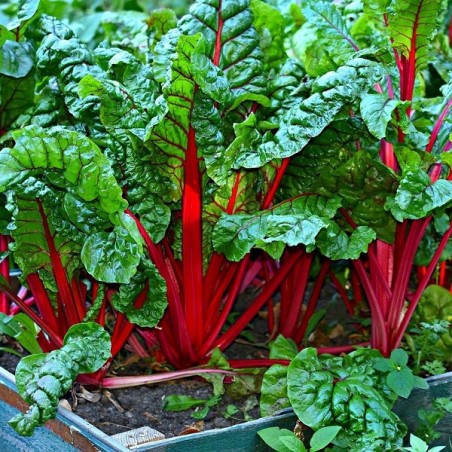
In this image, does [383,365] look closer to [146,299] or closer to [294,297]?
[294,297]

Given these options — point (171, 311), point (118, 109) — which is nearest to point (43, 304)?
point (171, 311)

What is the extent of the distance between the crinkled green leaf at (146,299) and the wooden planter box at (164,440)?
287 mm

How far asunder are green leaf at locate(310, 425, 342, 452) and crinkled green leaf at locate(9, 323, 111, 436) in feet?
1.67

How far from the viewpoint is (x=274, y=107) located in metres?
2.18

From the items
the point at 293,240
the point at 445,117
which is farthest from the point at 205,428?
the point at 445,117

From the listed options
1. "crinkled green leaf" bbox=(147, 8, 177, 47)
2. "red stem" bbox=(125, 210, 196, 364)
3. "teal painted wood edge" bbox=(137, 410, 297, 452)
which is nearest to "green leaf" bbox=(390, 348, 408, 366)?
"teal painted wood edge" bbox=(137, 410, 297, 452)

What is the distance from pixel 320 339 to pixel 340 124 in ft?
2.40

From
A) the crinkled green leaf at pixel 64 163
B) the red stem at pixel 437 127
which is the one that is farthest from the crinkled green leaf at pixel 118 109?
the red stem at pixel 437 127

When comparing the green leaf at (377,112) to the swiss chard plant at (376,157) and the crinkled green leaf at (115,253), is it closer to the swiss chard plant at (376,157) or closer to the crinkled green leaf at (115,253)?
the swiss chard plant at (376,157)

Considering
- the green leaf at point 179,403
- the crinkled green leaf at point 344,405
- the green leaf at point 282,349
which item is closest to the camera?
the crinkled green leaf at point 344,405

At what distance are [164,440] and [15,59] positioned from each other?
115cm

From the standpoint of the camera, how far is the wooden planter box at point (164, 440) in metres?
1.74

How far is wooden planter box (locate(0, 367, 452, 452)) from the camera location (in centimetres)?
174

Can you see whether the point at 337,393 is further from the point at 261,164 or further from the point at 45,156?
the point at 45,156
